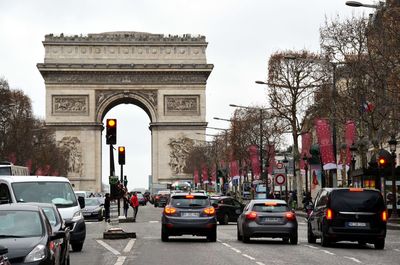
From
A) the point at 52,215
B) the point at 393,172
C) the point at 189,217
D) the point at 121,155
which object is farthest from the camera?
the point at 393,172

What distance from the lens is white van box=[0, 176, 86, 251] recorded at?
26984 mm

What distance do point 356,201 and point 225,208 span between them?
21.6 m

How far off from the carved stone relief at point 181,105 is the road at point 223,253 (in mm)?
88076

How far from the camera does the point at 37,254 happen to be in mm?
16297

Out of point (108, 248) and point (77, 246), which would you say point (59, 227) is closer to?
point (77, 246)

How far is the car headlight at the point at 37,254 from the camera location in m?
16.2

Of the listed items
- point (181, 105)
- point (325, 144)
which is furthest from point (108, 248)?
point (181, 105)

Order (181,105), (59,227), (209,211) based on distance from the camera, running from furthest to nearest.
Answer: (181,105)
(209,211)
(59,227)

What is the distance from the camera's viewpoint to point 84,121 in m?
121

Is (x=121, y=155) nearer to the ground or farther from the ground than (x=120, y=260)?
farther from the ground

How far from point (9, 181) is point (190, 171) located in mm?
97108

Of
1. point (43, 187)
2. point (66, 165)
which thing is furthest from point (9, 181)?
point (66, 165)

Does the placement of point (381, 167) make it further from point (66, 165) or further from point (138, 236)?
point (66, 165)

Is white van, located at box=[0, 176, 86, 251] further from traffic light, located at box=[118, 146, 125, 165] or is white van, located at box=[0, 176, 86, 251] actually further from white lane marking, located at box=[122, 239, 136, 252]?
traffic light, located at box=[118, 146, 125, 165]
